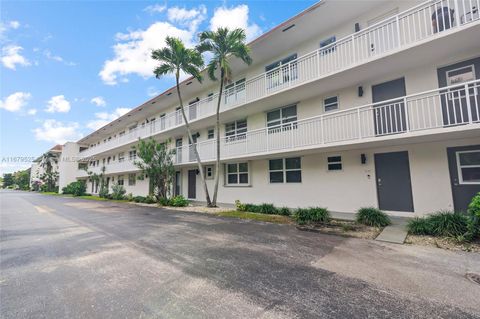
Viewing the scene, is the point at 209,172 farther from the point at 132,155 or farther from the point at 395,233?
the point at 132,155

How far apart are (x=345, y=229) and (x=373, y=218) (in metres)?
1.37

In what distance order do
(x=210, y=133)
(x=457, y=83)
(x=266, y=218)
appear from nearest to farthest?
(x=457, y=83) → (x=266, y=218) → (x=210, y=133)

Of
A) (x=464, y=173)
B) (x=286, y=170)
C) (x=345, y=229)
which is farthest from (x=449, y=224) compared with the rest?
(x=286, y=170)

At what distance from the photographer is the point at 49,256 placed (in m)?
5.22

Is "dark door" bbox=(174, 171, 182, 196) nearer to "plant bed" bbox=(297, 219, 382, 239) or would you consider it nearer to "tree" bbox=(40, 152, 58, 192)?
"plant bed" bbox=(297, 219, 382, 239)

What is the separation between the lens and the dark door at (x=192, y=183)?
57.2 ft

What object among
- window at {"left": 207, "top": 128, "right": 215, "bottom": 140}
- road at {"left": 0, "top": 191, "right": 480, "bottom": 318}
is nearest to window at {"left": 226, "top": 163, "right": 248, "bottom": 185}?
window at {"left": 207, "top": 128, "right": 215, "bottom": 140}

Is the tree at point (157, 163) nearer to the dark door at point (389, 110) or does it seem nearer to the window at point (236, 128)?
the window at point (236, 128)

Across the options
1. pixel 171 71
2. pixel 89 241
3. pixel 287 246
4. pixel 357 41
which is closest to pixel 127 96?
pixel 171 71

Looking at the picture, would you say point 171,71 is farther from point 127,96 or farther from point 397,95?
point 127,96

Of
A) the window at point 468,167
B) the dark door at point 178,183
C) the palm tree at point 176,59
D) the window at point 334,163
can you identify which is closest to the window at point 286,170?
the window at point 334,163

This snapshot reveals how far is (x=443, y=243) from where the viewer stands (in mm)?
5613

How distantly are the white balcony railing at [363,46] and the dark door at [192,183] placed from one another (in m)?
5.54

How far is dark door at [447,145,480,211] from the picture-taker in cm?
714
